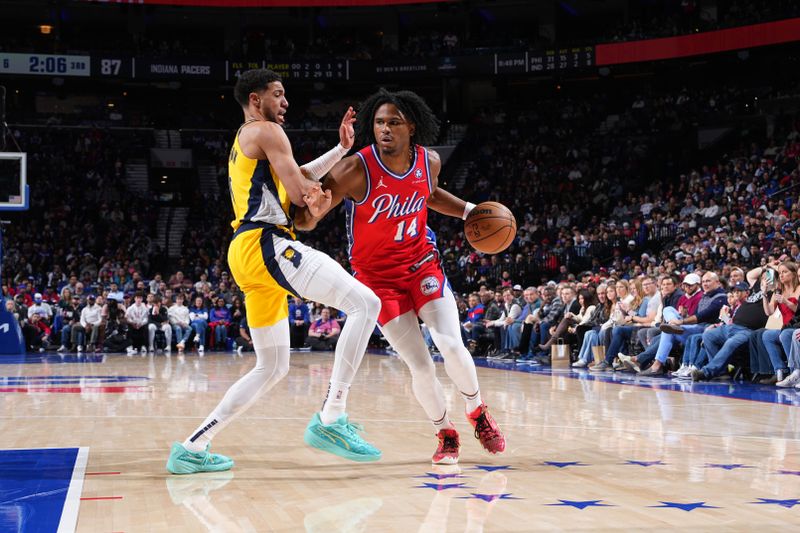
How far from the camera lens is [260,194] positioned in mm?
4324

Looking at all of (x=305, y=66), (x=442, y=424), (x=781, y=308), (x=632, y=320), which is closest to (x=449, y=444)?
(x=442, y=424)

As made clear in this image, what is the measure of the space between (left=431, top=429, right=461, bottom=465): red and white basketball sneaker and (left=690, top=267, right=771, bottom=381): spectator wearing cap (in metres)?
5.97

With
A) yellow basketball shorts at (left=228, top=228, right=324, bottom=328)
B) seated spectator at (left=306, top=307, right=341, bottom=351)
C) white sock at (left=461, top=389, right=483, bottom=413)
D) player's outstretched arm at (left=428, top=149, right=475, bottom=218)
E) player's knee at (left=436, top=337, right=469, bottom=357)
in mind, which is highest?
player's outstretched arm at (left=428, top=149, right=475, bottom=218)

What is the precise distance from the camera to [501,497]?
357cm

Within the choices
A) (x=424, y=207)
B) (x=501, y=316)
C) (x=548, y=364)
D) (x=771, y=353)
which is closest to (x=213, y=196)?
(x=501, y=316)

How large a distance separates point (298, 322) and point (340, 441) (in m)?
13.7

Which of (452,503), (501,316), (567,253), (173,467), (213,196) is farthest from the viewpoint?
(213,196)

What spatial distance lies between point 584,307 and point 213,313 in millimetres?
8088

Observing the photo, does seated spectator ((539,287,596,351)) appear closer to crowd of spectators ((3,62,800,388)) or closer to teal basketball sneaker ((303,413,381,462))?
crowd of spectators ((3,62,800,388))

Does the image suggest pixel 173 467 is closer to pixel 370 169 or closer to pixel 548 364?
pixel 370 169

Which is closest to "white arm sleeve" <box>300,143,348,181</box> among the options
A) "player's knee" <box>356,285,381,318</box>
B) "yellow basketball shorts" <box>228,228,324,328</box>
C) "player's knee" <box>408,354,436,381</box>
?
"yellow basketball shorts" <box>228,228,324,328</box>

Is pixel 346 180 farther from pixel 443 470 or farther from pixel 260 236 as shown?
pixel 443 470

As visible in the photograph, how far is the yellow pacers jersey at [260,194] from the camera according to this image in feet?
14.2

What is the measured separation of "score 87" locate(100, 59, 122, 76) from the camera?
28.0 m
